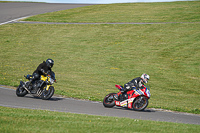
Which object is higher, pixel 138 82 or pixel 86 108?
pixel 138 82

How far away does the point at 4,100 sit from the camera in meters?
13.6

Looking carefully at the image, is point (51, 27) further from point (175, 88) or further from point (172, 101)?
point (172, 101)

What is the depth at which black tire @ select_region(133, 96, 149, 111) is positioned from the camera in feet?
43.1

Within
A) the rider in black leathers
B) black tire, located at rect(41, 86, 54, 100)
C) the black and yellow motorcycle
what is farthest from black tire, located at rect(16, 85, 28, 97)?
black tire, located at rect(41, 86, 54, 100)

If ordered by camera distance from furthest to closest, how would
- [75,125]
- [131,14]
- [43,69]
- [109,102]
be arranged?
[131,14] < [43,69] < [109,102] < [75,125]

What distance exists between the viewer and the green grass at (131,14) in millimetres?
46312

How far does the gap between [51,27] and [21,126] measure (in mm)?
35414

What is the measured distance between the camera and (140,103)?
43.6 feet

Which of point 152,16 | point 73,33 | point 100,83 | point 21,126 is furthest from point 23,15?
point 21,126

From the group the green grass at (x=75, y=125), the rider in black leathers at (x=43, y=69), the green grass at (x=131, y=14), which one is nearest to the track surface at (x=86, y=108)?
the rider in black leathers at (x=43, y=69)

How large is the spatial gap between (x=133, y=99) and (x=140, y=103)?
1.23ft

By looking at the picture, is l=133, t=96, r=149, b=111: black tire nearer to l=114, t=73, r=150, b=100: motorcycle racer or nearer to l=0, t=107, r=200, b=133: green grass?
l=114, t=73, r=150, b=100: motorcycle racer

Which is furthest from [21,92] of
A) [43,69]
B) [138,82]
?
[138,82]

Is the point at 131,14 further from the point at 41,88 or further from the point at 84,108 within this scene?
the point at 84,108
